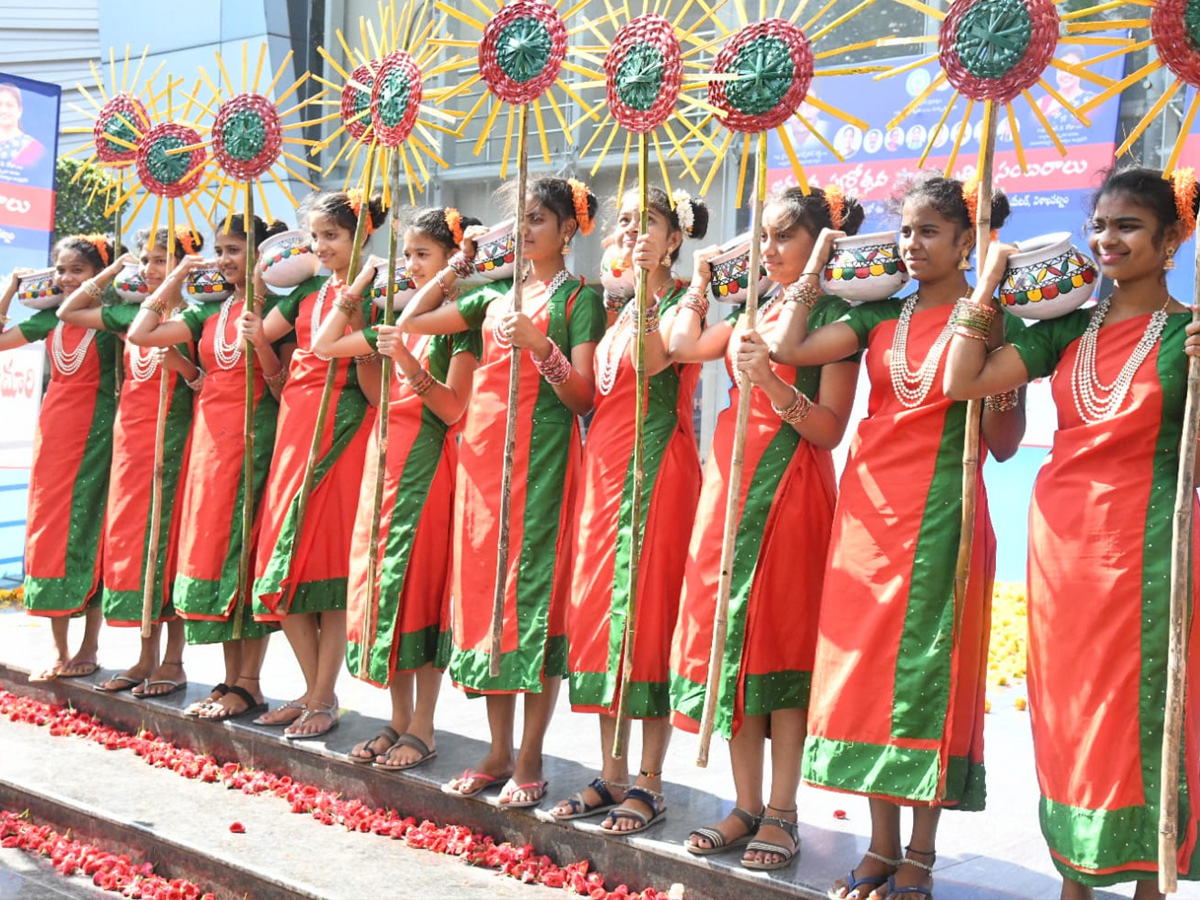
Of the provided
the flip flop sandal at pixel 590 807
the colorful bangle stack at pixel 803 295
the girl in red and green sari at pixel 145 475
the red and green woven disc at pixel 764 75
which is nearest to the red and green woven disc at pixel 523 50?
the red and green woven disc at pixel 764 75

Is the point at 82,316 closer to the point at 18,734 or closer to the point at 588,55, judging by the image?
the point at 18,734

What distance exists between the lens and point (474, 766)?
4.29 m

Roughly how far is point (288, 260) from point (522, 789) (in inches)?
82.5

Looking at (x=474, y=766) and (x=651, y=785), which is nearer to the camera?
(x=651, y=785)

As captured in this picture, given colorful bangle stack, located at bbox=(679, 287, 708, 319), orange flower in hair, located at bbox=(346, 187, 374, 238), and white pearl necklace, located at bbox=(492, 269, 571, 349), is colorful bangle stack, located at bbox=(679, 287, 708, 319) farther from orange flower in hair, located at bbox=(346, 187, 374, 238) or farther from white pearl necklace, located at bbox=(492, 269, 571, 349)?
orange flower in hair, located at bbox=(346, 187, 374, 238)

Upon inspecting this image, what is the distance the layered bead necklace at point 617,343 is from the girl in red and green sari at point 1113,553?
41.0 inches

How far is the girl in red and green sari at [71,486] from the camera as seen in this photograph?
18.2 ft

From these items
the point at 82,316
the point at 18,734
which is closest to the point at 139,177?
the point at 82,316

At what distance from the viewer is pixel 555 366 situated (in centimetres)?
385

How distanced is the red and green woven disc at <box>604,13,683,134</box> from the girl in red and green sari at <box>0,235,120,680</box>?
2862 mm

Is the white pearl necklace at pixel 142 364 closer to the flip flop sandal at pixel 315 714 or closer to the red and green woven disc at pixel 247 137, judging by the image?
the red and green woven disc at pixel 247 137

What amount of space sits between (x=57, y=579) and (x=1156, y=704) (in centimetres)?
431

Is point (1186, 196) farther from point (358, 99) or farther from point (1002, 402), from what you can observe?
point (358, 99)

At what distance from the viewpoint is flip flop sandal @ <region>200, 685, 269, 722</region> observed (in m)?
4.89
